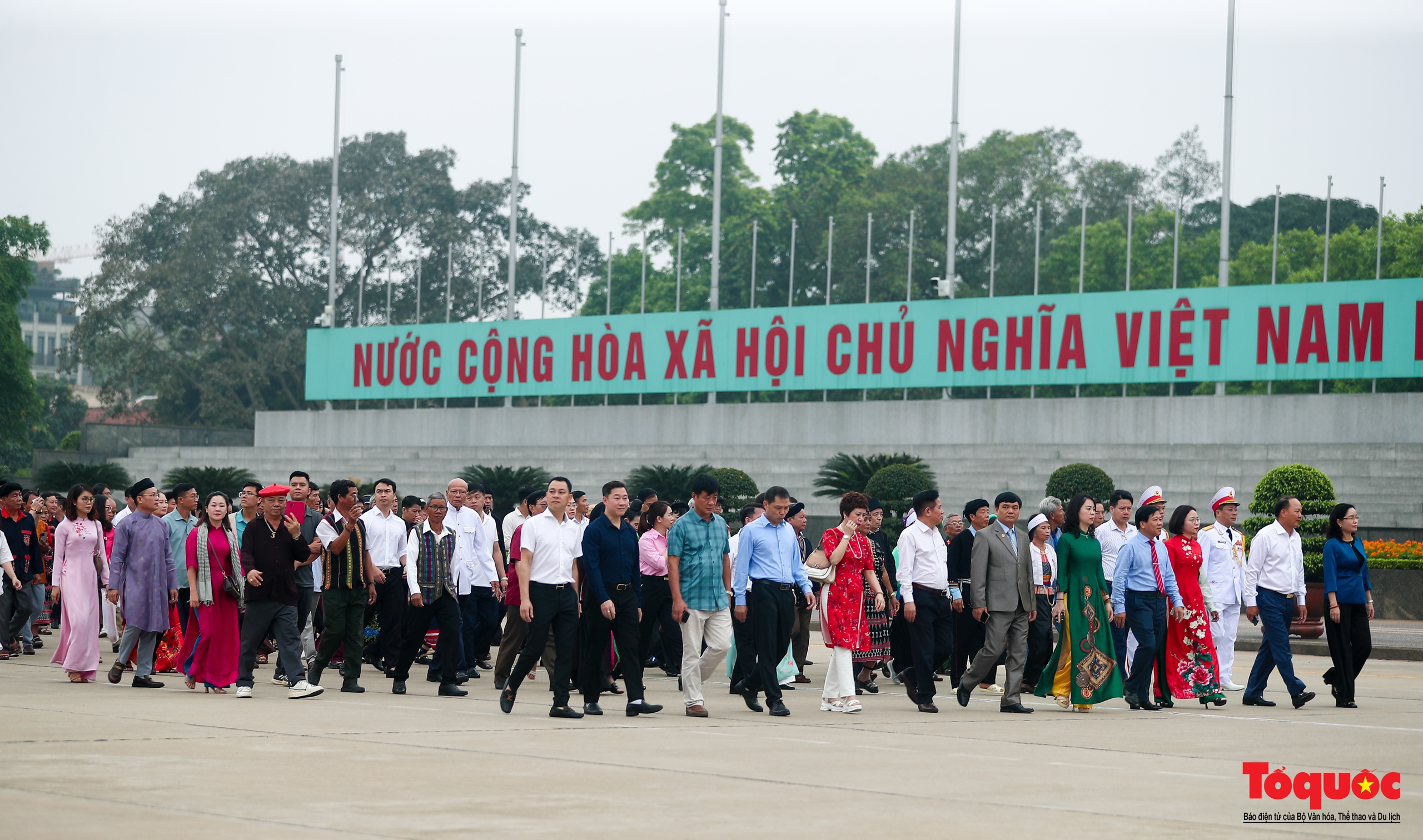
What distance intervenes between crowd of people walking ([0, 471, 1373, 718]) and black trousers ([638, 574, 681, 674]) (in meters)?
0.04

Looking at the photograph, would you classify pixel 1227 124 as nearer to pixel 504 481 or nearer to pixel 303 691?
pixel 504 481

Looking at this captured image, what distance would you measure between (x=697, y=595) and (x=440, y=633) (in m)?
2.59

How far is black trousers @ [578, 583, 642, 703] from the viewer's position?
1104 centimetres

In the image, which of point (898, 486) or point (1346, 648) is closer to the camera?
point (1346, 648)

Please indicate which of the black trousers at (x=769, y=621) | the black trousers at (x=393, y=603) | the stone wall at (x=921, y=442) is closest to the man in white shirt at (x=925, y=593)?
the black trousers at (x=769, y=621)

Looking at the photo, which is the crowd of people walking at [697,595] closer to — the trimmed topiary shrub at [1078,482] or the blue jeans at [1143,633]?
the blue jeans at [1143,633]

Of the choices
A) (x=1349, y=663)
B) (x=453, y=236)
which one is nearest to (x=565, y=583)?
(x=1349, y=663)

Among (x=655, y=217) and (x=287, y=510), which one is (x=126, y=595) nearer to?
(x=287, y=510)

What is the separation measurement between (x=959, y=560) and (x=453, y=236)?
48.6m

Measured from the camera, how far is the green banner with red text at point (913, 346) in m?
29.7

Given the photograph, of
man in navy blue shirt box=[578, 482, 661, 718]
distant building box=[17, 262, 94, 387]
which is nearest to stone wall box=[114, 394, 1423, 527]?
man in navy blue shirt box=[578, 482, 661, 718]

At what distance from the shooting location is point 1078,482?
88.1 feet

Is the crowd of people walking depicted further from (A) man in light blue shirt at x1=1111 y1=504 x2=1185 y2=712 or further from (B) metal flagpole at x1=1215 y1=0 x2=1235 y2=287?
(B) metal flagpole at x1=1215 y1=0 x2=1235 y2=287

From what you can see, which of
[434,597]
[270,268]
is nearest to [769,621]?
[434,597]
